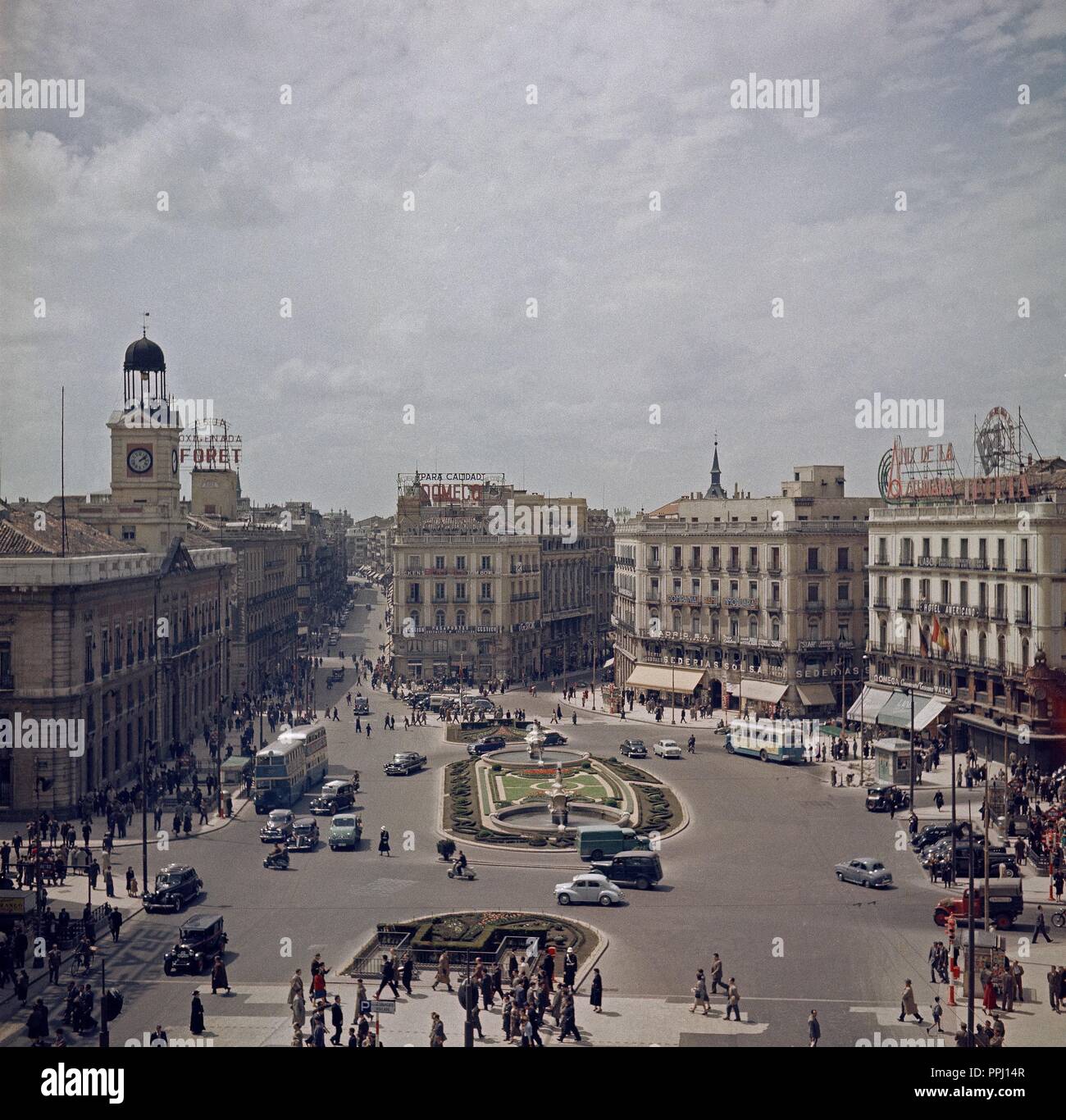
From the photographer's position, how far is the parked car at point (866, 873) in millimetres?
43500

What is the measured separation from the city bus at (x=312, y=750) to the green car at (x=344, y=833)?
9.62 metres

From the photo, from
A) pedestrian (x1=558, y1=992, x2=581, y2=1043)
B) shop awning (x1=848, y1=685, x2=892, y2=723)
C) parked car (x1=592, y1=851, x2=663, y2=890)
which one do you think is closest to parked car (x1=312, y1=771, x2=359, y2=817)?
parked car (x1=592, y1=851, x2=663, y2=890)

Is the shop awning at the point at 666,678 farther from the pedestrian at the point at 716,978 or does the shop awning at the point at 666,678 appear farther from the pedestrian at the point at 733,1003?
the pedestrian at the point at 733,1003

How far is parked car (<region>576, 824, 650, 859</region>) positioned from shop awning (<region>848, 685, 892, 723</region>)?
30.9 metres

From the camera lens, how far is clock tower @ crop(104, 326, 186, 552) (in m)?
80.2

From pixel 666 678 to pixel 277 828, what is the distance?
47.7m

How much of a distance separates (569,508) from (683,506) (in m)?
23.7

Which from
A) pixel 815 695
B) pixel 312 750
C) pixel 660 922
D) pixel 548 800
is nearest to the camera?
pixel 660 922

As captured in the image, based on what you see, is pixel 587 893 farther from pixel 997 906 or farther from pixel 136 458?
→ pixel 136 458

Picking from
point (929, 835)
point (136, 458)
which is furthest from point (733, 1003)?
point (136, 458)

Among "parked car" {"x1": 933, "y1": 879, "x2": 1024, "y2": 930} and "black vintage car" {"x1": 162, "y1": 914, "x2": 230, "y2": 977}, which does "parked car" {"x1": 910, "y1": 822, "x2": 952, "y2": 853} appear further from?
"black vintage car" {"x1": 162, "y1": 914, "x2": 230, "y2": 977}

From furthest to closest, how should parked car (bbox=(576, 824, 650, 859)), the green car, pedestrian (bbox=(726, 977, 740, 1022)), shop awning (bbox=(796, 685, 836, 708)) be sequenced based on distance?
shop awning (bbox=(796, 685, 836, 708)), the green car, parked car (bbox=(576, 824, 650, 859)), pedestrian (bbox=(726, 977, 740, 1022))

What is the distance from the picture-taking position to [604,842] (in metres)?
47.0
